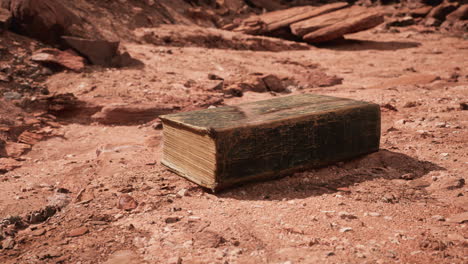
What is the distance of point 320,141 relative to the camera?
2.82 m

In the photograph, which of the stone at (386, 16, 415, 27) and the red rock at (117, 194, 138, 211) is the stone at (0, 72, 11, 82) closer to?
the red rock at (117, 194, 138, 211)

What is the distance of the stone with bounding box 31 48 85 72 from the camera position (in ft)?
18.1

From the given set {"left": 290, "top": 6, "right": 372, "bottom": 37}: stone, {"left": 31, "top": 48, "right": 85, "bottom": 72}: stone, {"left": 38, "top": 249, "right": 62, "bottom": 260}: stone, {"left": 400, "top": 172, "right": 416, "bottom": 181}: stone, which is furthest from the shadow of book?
{"left": 290, "top": 6, "right": 372, "bottom": 37}: stone

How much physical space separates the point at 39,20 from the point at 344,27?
589 cm

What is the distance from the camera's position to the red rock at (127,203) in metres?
2.45

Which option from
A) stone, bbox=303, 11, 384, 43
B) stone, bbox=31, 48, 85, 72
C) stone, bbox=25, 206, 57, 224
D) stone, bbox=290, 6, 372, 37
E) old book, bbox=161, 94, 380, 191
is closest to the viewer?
stone, bbox=25, 206, 57, 224

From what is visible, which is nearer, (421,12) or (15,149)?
(15,149)

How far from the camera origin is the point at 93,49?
600 centimetres

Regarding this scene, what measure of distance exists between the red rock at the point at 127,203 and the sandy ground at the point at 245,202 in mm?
35

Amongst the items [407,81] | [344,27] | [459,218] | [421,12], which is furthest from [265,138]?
[421,12]

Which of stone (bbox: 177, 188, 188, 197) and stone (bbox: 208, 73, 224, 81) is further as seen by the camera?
stone (bbox: 208, 73, 224, 81)

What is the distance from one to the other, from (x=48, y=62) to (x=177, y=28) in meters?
3.75

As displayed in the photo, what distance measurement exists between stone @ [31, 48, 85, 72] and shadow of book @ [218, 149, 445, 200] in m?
3.76

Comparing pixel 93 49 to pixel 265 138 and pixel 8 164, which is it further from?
pixel 265 138
